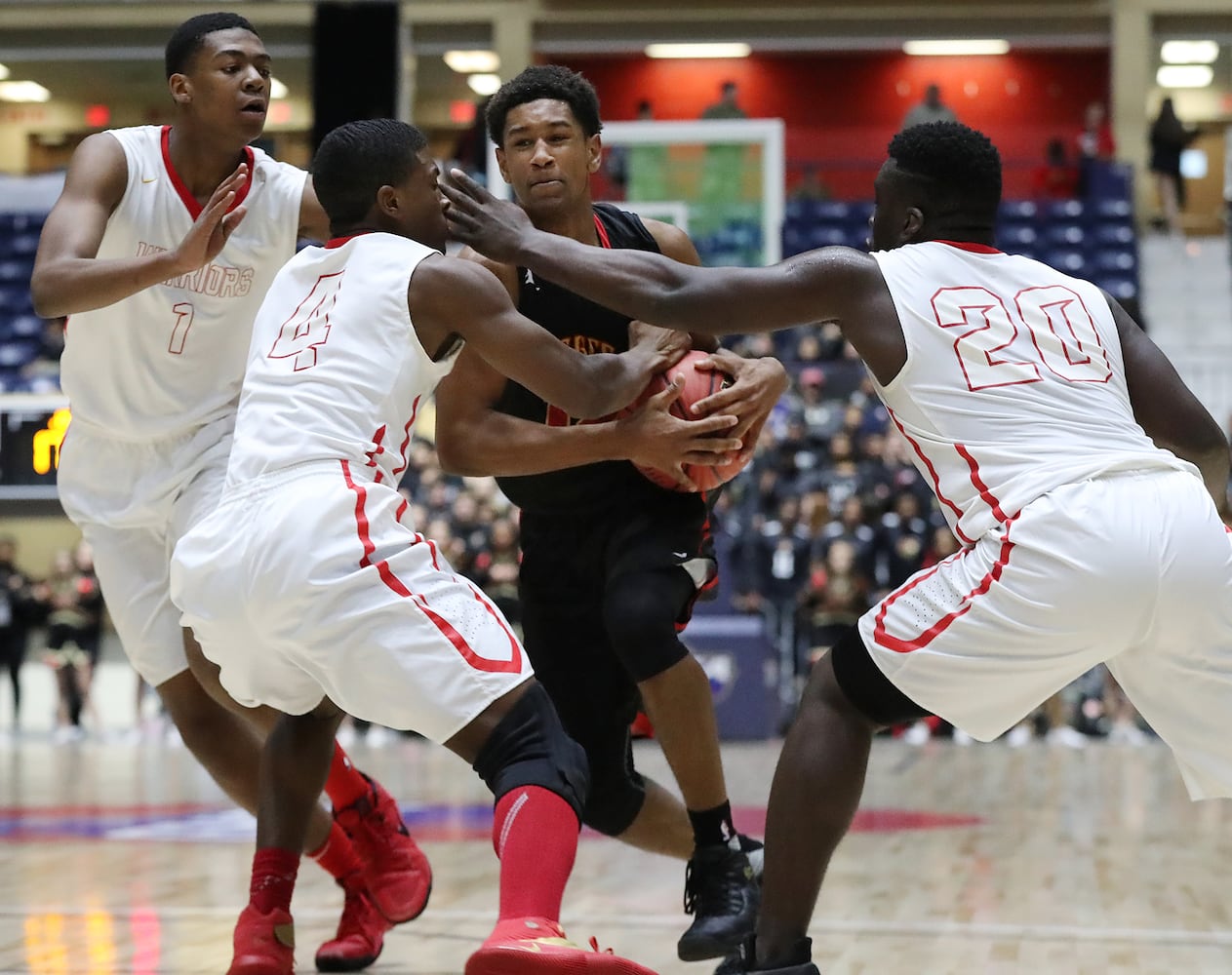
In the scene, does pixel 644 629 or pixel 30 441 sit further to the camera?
pixel 30 441

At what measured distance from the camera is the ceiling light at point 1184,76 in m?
22.4

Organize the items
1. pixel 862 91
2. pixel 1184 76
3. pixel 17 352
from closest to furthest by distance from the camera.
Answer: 1. pixel 17 352
2. pixel 862 91
3. pixel 1184 76

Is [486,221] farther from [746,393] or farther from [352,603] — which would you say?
[352,603]

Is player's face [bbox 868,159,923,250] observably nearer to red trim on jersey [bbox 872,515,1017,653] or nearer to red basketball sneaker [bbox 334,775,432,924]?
red trim on jersey [bbox 872,515,1017,653]

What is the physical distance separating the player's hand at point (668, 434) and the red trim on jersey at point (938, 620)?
61cm

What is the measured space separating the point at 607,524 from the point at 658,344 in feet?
1.83

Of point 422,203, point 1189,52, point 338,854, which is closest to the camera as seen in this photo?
point 422,203

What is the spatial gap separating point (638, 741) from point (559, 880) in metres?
8.40

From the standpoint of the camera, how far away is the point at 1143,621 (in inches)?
126

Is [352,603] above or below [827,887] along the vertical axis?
above

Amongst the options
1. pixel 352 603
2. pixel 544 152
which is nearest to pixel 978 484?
pixel 352 603

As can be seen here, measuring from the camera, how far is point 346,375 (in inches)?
134

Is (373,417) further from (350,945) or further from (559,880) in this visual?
(350,945)

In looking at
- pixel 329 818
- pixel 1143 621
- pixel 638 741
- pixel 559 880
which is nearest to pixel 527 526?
pixel 329 818
